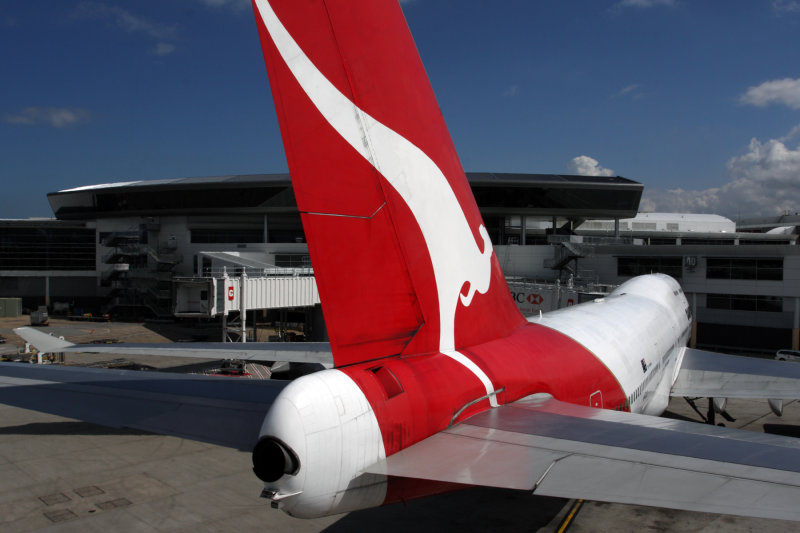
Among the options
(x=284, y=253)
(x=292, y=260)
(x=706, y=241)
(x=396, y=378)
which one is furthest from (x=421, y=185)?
(x=706, y=241)

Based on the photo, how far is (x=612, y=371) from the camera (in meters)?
11.9

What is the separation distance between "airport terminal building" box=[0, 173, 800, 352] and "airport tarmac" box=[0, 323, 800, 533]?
14.6m

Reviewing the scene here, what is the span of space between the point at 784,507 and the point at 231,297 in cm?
2701

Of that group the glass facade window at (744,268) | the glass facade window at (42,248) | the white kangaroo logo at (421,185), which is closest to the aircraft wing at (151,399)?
the white kangaroo logo at (421,185)

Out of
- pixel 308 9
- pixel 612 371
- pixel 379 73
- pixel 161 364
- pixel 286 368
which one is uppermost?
pixel 308 9

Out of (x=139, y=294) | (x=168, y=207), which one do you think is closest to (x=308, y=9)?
(x=168, y=207)

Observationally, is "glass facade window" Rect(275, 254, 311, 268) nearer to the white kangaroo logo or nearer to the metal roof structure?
the metal roof structure

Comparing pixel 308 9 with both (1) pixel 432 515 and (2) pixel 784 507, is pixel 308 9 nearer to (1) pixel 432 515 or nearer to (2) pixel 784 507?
(2) pixel 784 507

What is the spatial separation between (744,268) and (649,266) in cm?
619

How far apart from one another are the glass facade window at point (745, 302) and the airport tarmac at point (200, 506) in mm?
29004

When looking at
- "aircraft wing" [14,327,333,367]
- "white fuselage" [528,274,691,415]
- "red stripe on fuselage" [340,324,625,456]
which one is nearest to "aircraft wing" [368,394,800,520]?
"red stripe on fuselage" [340,324,625,456]

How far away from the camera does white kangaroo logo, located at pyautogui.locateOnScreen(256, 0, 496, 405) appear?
18.7ft

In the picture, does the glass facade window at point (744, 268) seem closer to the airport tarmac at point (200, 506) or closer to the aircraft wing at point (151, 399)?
the airport tarmac at point (200, 506)

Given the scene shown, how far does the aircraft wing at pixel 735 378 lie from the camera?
1456cm
